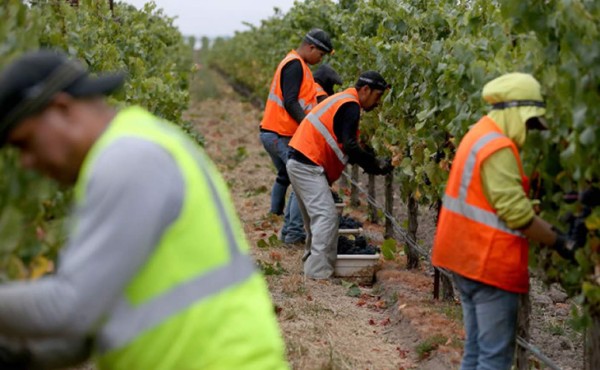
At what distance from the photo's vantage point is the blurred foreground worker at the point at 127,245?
2.09 metres

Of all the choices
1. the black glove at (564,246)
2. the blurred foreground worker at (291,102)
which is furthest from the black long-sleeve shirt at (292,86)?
the black glove at (564,246)

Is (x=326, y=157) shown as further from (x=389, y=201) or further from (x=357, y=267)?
(x=389, y=201)

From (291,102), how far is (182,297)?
719cm

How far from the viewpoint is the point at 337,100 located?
7750mm

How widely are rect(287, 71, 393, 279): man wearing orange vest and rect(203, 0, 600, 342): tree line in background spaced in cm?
37

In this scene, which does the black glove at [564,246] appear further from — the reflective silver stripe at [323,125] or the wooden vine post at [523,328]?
the reflective silver stripe at [323,125]

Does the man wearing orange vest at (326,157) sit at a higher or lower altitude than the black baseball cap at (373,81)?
lower

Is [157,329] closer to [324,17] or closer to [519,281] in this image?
[519,281]

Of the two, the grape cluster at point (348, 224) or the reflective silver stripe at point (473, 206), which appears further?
the grape cluster at point (348, 224)

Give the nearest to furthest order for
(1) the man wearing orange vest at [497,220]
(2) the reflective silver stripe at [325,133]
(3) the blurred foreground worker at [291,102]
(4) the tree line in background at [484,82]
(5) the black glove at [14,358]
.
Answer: (5) the black glove at [14,358], (4) the tree line in background at [484,82], (1) the man wearing orange vest at [497,220], (2) the reflective silver stripe at [325,133], (3) the blurred foreground worker at [291,102]

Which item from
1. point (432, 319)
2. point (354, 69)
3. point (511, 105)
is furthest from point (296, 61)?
point (511, 105)

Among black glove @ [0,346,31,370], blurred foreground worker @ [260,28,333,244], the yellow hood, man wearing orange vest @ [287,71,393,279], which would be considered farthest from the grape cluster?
black glove @ [0,346,31,370]

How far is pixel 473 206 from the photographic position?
14.7 ft

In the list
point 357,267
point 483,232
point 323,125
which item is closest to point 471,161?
point 483,232
